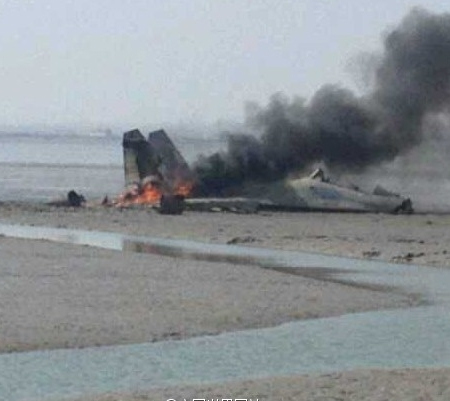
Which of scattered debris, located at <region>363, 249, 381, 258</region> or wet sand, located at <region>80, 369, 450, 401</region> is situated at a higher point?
scattered debris, located at <region>363, 249, 381, 258</region>

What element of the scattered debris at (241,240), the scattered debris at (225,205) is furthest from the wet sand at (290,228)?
the scattered debris at (225,205)

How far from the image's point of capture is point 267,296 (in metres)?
25.8

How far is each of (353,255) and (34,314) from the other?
1572cm

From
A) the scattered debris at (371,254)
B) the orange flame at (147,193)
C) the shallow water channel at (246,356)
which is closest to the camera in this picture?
the shallow water channel at (246,356)

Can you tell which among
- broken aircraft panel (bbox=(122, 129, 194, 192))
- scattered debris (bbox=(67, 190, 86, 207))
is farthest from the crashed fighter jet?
scattered debris (bbox=(67, 190, 86, 207))

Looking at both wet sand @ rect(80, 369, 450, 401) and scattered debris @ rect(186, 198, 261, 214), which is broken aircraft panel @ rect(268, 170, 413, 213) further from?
wet sand @ rect(80, 369, 450, 401)

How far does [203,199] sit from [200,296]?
28638 millimetres

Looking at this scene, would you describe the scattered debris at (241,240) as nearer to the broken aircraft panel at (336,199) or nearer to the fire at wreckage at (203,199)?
the fire at wreckage at (203,199)

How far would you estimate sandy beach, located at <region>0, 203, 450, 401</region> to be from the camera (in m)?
16.1

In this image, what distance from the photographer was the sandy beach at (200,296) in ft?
52.9

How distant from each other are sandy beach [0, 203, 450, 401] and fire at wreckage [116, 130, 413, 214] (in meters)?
7.88

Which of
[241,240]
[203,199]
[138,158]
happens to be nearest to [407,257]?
[241,240]

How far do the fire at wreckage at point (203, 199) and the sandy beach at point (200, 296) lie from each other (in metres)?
7.88

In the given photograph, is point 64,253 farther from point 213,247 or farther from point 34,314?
point 34,314
